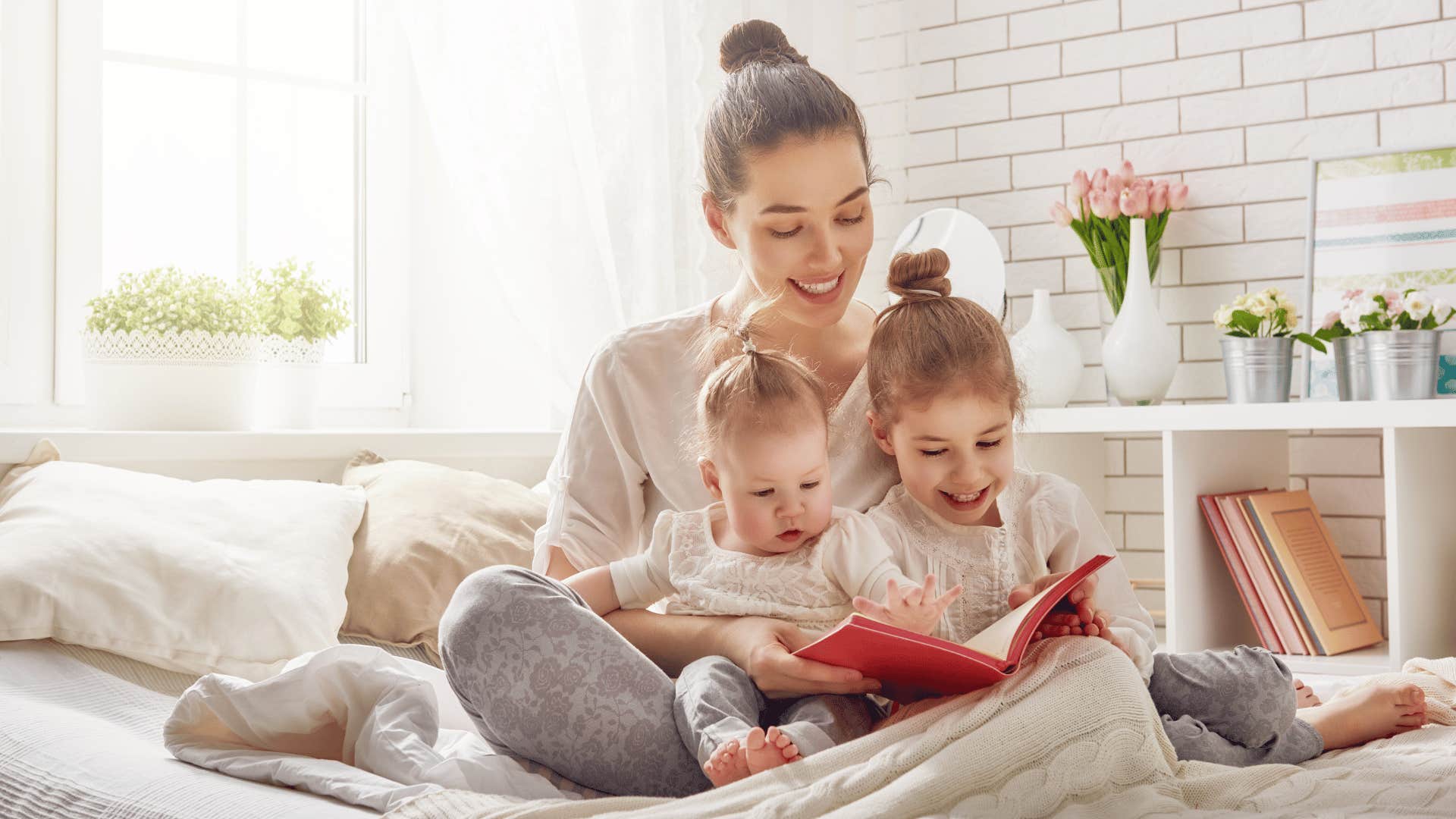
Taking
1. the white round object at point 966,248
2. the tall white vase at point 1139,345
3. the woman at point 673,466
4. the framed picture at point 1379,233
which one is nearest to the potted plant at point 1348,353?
the framed picture at point 1379,233

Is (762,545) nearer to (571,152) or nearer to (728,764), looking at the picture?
(728,764)

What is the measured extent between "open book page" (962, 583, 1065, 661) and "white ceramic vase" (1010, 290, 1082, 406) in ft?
6.32

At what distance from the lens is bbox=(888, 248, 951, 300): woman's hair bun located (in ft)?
4.88

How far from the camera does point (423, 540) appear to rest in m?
2.15

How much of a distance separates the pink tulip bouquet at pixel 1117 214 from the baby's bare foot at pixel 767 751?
2253 mm

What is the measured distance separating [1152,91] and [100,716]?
271 cm

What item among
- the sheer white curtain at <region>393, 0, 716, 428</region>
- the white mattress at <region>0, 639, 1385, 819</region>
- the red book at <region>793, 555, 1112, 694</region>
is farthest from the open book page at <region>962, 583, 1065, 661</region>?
the sheer white curtain at <region>393, 0, 716, 428</region>

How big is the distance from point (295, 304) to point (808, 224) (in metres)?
1.47

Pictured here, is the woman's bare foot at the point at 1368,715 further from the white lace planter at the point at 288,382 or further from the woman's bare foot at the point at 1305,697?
the white lace planter at the point at 288,382

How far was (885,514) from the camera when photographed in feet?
4.70

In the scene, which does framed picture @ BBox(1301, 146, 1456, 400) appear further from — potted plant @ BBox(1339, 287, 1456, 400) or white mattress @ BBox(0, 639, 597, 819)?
white mattress @ BBox(0, 639, 597, 819)

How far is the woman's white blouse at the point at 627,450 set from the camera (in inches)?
65.6

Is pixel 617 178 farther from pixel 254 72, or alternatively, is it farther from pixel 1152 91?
pixel 1152 91

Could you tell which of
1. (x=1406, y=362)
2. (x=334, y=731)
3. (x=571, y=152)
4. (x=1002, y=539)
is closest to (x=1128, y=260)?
(x=1406, y=362)
